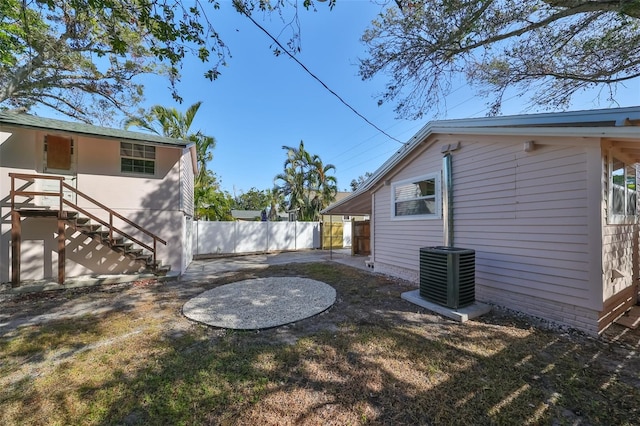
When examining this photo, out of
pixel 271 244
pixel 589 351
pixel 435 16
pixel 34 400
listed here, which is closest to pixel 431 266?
pixel 589 351

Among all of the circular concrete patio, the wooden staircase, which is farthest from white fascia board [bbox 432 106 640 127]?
the wooden staircase

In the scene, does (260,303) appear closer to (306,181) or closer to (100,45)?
(100,45)

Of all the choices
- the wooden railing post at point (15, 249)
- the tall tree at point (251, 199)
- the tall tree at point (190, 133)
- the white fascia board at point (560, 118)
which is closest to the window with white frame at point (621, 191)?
the white fascia board at point (560, 118)

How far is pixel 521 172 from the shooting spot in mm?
4328

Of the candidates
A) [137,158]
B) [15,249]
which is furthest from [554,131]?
[15,249]

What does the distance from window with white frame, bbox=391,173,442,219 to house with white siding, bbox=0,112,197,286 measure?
6789 mm

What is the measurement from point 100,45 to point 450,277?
1202 centimetres

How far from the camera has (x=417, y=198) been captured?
6.51m

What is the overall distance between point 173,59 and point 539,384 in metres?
6.23

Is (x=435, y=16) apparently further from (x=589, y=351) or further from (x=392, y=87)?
(x=589, y=351)

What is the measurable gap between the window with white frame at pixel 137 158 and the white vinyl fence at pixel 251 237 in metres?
5.21

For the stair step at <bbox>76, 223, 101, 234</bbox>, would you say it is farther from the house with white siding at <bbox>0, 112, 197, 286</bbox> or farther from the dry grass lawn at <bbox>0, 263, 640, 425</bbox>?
the dry grass lawn at <bbox>0, 263, 640, 425</bbox>

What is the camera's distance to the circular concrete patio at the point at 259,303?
4.20 m

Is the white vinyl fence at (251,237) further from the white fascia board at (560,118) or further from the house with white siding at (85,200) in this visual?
the white fascia board at (560,118)
